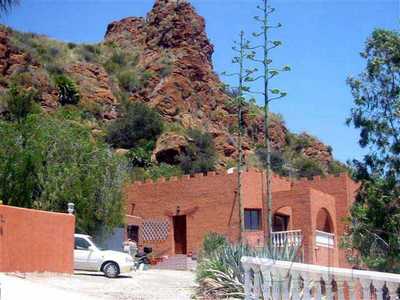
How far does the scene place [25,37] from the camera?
6956 cm

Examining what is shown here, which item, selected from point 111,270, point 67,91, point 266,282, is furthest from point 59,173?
point 67,91

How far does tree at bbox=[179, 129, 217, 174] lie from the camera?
5241 centimetres

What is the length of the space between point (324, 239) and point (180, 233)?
7754 mm

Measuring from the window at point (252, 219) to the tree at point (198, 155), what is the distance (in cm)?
1980

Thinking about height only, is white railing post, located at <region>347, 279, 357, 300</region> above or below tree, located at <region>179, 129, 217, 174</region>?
below

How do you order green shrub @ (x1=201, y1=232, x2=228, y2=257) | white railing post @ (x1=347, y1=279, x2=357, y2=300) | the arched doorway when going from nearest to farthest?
white railing post @ (x1=347, y1=279, x2=357, y2=300) → green shrub @ (x1=201, y1=232, x2=228, y2=257) → the arched doorway

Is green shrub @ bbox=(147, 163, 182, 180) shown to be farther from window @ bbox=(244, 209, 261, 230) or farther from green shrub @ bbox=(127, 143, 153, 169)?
window @ bbox=(244, 209, 261, 230)

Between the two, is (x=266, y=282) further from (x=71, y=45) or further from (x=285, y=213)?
(x=71, y=45)

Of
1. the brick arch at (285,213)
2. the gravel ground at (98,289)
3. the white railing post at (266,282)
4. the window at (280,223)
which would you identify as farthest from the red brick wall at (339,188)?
the white railing post at (266,282)

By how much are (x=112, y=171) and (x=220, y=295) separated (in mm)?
15149

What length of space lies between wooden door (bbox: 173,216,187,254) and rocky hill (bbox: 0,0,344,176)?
1924 cm

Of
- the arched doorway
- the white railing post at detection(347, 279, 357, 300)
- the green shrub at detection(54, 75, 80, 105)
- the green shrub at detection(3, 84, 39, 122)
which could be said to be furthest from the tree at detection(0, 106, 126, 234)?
the green shrub at detection(54, 75, 80, 105)

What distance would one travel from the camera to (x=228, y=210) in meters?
31.7

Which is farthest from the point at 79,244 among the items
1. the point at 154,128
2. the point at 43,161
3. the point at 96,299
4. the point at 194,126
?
the point at 194,126
